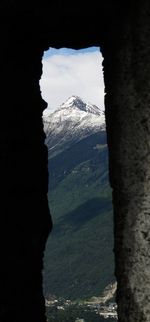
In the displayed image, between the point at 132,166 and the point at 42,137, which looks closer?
the point at 132,166

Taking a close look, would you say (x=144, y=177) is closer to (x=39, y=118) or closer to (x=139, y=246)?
(x=139, y=246)

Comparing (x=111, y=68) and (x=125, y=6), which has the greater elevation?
(x=125, y=6)

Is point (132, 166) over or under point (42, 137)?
over

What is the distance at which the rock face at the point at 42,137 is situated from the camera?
16.9 ft

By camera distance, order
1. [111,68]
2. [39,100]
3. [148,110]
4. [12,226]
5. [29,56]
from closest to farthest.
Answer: [148,110]
[111,68]
[12,226]
[29,56]
[39,100]

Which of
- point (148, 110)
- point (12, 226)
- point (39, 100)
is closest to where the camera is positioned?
point (148, 110)

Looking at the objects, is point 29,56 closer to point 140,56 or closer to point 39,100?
point 39,100

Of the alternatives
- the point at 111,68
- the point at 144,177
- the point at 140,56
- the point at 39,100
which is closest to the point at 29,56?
the point at 39,100

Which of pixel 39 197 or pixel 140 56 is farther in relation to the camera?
pixel 39 197

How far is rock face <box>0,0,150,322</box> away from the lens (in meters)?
5.15

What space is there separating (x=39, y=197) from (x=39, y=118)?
3.32ft

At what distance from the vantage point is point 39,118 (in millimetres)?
7457

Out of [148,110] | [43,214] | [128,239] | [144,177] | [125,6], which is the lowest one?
[43,214]

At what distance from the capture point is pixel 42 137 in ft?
24.4
